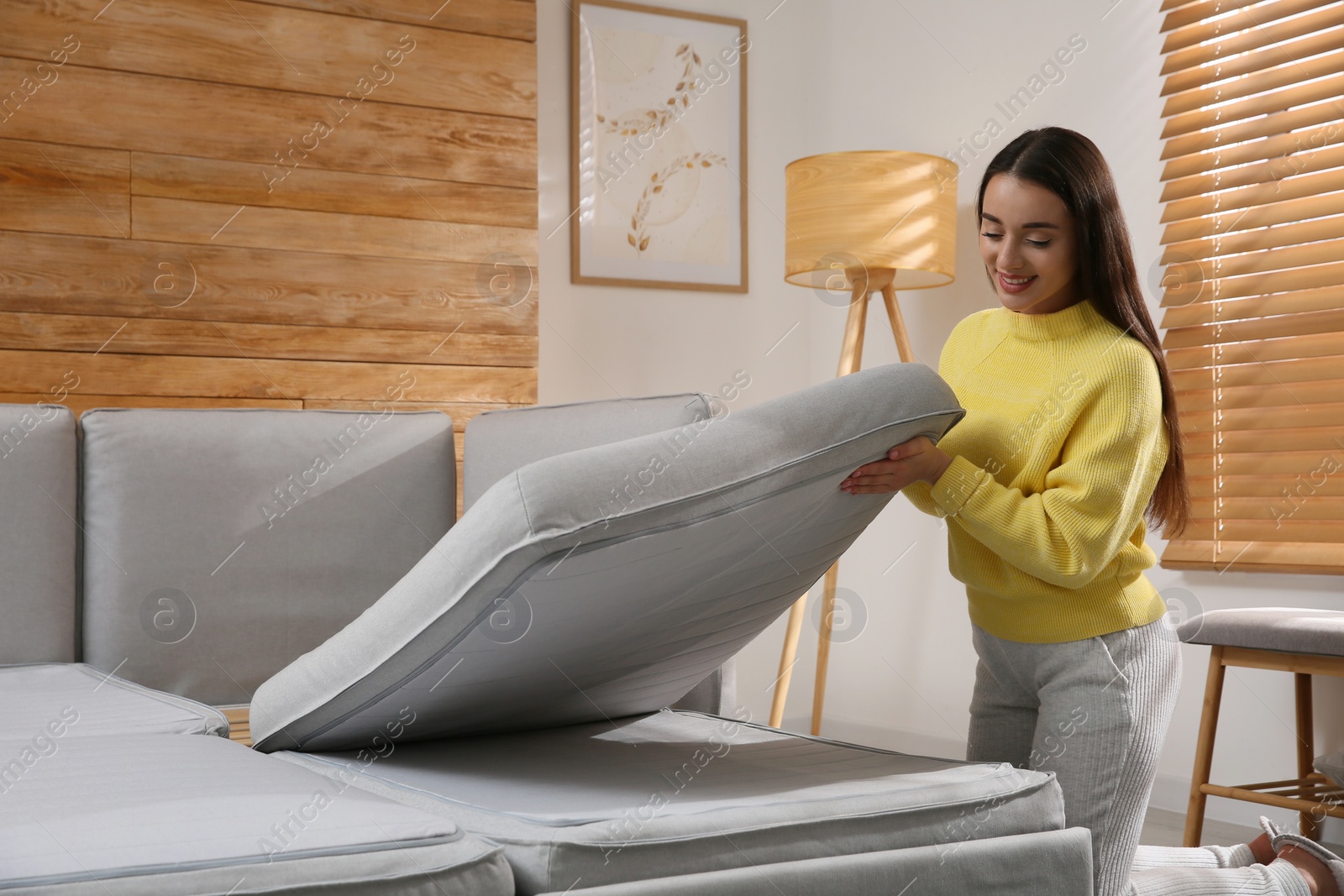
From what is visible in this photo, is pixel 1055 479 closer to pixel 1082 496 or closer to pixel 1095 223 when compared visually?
pixel 1082 496

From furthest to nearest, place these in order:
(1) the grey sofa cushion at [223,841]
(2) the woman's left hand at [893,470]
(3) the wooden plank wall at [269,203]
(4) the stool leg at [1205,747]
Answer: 1. (3) the wooden plank wall at [269,203]
2. (4) the stool leg at [1205,747]
3. (2) the woman's left hand at [893,470]
4. (1) the grey sofa cushion at [223,841]

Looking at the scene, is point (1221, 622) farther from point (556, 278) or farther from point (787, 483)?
point (556, 278)

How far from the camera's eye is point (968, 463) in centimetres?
129

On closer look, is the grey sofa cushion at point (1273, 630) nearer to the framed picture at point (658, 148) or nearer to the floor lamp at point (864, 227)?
the floor lamp at point (864, 227)

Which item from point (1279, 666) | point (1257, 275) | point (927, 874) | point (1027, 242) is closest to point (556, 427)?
point (1027, 242)

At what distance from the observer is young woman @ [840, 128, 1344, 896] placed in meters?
1.28

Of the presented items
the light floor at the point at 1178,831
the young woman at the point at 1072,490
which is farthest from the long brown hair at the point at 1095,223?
the light floor at the point at 1178,831

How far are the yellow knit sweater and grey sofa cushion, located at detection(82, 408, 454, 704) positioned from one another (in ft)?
3.79

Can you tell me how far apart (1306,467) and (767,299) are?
190 centimetres

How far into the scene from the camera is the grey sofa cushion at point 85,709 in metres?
1.40

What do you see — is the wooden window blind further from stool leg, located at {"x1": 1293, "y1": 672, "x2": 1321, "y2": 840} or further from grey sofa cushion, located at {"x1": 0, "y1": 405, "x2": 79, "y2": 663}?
grey sofa cushion, located at {"x1": 0, "y1": 405, "x2": 79, "y2": 663}

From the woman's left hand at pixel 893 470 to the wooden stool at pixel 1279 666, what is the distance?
1.32 meters

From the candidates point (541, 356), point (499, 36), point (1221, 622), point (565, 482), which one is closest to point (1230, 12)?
point (1221, 622)

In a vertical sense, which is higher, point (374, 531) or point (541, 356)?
point (541, 356)
